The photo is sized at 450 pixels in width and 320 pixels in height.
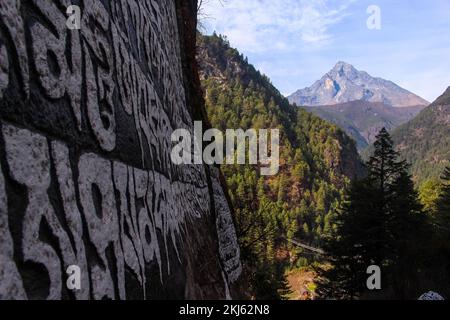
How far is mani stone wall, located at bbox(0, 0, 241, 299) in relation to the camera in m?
2.04

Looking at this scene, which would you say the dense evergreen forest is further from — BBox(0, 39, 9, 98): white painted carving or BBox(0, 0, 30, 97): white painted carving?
BBox(0, 39, 9, 98): white painted carving

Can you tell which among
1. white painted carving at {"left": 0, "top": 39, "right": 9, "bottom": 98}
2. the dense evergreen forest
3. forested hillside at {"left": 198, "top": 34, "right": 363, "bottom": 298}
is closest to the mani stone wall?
white painted carving at {"left": 0, "top": 39, "right": 9, "bottom": 98}

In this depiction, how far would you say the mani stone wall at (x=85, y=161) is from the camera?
2039 millimetres

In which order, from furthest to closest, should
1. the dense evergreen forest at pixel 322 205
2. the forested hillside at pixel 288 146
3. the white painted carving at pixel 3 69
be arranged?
the forested hillside at pixel 288 146, the dense evergreen forest at pixel 322 205, the white painted carving at pixel 3 69

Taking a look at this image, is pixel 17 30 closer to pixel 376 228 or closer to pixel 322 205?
pixel 376 228

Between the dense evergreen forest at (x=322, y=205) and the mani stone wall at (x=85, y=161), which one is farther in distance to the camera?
the dense evergreen forest at (x=322, y=205)

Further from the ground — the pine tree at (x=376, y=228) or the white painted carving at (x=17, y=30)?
the white painted carving at (x=17, y=30)

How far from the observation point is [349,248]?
86.7 feet

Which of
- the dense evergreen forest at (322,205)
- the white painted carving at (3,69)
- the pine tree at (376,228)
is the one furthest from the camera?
the pine tree at (376,228)

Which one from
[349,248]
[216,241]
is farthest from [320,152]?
[216,241]

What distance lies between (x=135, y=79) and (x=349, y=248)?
23982 mm

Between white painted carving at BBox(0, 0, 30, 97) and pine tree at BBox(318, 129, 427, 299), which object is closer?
white painted carving at BBox(0, 0, 30, 97)

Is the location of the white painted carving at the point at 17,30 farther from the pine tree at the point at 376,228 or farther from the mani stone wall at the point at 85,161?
the pine tree at the point at 376,228

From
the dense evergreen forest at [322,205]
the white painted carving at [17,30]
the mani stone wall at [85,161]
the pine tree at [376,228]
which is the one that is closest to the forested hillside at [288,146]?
the dense evergreen forest at [322,205]
